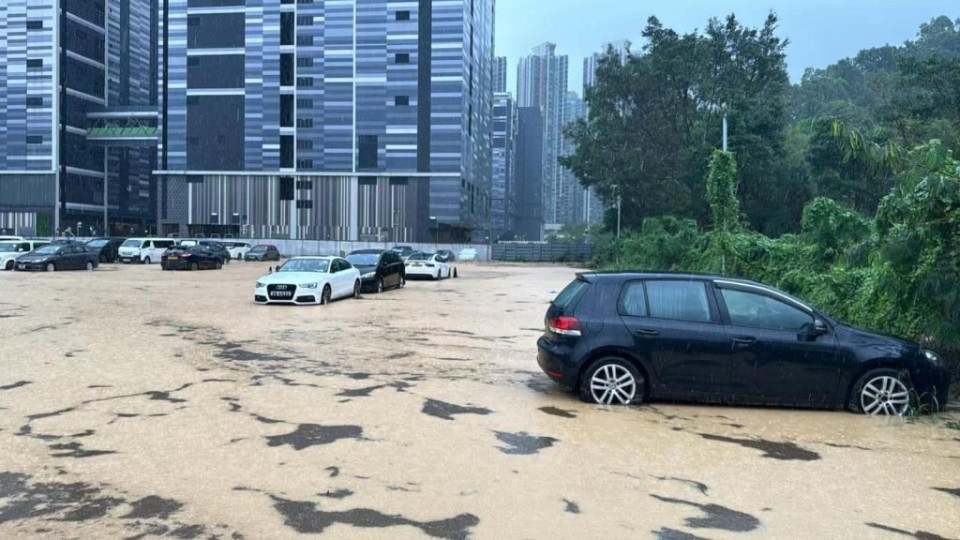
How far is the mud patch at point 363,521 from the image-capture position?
15.3ft

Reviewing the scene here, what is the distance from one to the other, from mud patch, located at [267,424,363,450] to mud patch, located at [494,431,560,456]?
4.32 ft

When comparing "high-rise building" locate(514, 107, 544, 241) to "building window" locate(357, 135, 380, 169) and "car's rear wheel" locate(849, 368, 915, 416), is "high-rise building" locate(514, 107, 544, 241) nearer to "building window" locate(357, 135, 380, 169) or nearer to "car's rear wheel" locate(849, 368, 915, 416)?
"building window" locate(357, 135, 380, 169)

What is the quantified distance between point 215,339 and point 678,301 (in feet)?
27.8

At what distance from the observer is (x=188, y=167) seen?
82.2 m

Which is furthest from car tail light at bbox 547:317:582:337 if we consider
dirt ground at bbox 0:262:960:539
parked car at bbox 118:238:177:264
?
parked car at bbox 118:238:177:264

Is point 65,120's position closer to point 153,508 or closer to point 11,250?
point 11,250

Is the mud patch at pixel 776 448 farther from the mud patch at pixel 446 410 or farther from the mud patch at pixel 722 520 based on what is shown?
the mud patch at pixel 446 410

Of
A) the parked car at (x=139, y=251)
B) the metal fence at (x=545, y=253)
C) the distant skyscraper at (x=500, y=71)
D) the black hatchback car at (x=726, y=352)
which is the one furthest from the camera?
the distant skyscraper at (x=500, y=71)

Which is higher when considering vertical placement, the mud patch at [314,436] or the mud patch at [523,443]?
the mud patch at [523,443]

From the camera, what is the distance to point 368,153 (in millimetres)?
81312

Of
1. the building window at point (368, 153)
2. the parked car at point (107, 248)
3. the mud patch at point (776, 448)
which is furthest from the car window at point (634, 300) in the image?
the building window at point (368, 153)

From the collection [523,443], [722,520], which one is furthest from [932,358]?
[523,443]

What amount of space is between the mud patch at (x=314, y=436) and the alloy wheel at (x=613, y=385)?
105 inches

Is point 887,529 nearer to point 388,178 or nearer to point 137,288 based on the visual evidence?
point 137,288
